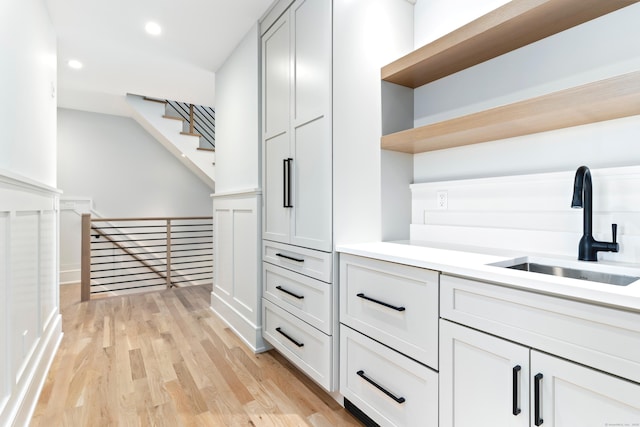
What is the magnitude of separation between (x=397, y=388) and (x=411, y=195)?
1.08 metres

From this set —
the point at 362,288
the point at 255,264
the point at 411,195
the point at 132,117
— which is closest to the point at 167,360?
the point at 255,264

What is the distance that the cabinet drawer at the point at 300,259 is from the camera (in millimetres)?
1718

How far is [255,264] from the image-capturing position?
2.40 meters

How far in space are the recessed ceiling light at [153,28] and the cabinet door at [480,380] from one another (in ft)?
9.05

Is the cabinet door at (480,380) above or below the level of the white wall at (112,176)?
below

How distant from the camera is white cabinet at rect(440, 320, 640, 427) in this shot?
0.79 meters

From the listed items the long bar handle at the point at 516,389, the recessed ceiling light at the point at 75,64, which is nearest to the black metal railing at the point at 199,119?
the recessed ceiling light at the point at 75,64

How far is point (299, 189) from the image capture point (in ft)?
6.36

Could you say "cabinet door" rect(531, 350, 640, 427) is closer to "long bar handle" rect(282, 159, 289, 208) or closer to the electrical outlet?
the electrical outlet

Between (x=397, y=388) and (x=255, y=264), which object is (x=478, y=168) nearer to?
(x=397, y=388)

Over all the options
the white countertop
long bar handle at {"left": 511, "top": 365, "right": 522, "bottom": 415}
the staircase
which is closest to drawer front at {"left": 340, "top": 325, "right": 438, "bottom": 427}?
long bar handle at {"left": 511, "top": 365, "right": 522, "bottom": 415}

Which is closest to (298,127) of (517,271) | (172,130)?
(517,271)

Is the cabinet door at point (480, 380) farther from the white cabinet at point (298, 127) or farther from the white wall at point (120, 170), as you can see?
the white wall at point (120, 170)

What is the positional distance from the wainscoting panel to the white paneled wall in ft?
3.96
